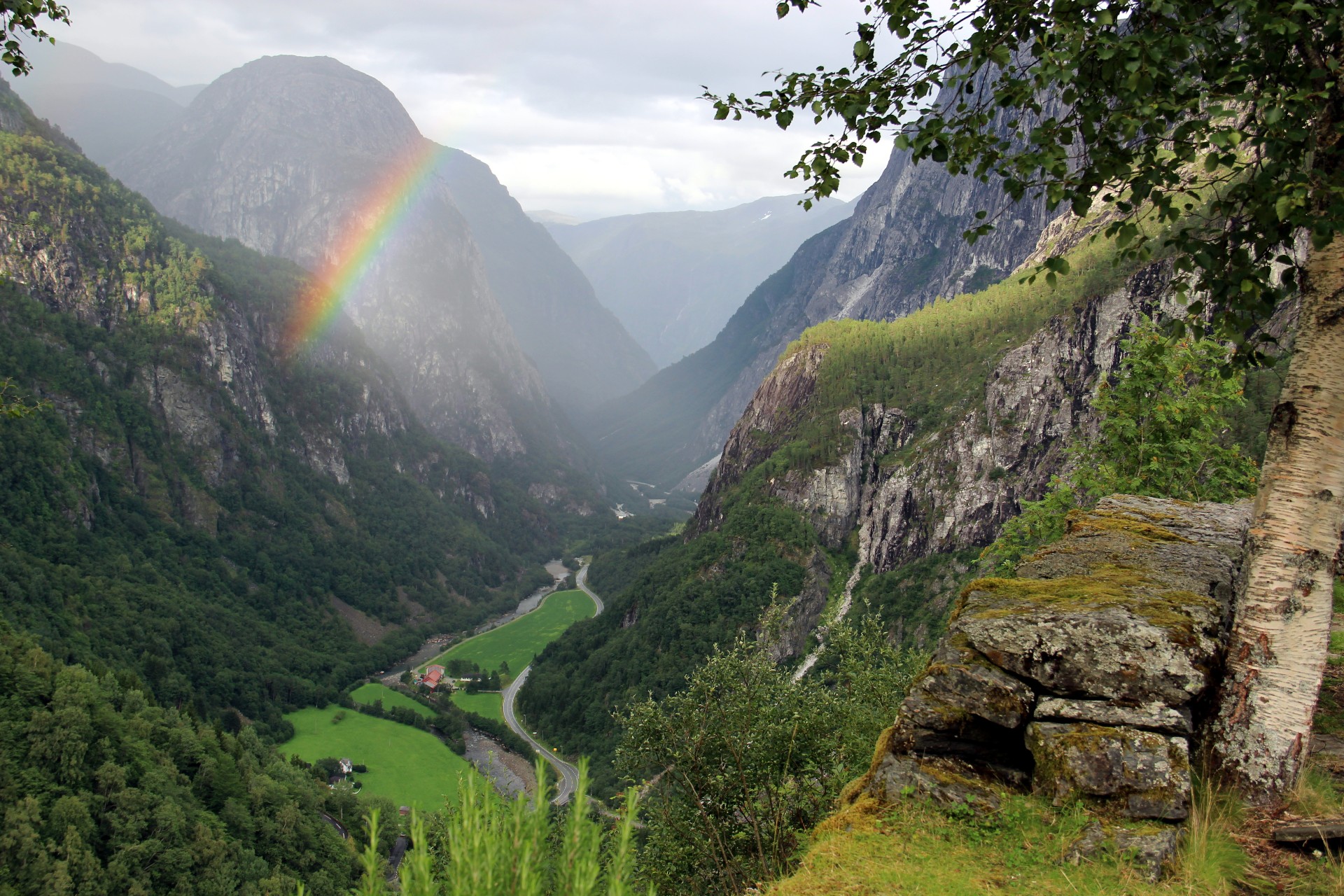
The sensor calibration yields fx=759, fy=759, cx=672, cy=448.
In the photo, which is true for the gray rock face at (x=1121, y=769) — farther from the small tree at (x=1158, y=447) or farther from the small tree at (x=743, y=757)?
the small tree at (x=1158, y=447)

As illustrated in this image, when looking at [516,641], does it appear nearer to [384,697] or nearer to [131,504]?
[384,697]

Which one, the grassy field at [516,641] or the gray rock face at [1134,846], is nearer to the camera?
the gray rock face at [1134,846]

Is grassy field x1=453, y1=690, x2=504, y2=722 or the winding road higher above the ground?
the winding road

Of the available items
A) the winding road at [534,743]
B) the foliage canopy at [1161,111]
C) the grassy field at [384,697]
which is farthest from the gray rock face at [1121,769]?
the grassy field at [384,697]

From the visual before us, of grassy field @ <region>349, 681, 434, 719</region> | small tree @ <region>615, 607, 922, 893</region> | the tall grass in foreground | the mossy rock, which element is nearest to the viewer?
the tall grass in foreground

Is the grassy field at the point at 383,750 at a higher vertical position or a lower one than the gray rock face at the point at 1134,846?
lower

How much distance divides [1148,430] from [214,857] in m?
81.2

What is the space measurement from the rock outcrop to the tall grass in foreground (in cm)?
507

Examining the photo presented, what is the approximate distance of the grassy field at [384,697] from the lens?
13862 centimetres

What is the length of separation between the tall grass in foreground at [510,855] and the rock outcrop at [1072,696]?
5.07 meters

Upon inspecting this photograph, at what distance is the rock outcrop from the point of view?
807 centimetres

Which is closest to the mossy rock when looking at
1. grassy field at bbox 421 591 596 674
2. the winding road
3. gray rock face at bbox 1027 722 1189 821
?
gray rock face at bbox 1027 722 1189 821

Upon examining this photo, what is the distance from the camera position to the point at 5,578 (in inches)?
4813

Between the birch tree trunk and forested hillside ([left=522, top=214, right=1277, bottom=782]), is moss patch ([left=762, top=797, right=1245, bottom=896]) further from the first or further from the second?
forested hillside ([left=522, top=214, right=1277, bottom=782])
